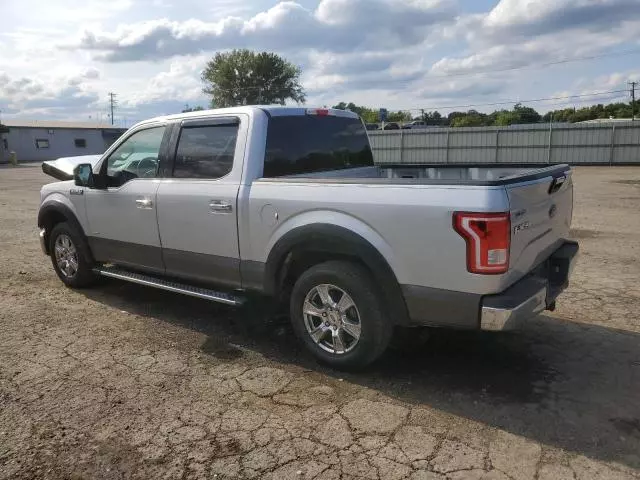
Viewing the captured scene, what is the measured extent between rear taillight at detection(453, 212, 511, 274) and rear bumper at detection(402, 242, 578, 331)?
7.9 inches

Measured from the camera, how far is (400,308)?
3.62 meters

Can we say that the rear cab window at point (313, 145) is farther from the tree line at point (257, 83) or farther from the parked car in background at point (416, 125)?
the tree line at point (257, 83)

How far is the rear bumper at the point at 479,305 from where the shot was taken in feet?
10.8

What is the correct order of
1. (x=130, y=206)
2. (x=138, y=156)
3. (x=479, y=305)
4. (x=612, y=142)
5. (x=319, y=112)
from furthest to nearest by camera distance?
Answer: 1. (x=612, y=142)
2. (x=138, y=156)
3. (x=130, y=206)
4. (x=319, y=112)
5. (x=479, y=305)

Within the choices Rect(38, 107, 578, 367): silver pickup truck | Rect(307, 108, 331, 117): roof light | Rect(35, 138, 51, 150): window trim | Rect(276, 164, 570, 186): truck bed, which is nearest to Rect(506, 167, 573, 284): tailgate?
Rect(38, 107, 578, 367): silver pickup truck

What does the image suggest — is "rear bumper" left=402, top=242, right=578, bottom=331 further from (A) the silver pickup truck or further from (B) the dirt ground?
(B) the dirt ground

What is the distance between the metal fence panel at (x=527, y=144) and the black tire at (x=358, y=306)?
74.2 ft

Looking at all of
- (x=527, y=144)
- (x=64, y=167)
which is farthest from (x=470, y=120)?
(x=64, y=167)

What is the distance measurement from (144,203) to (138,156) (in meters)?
0.57

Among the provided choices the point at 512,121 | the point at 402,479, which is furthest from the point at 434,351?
the point at 512,121

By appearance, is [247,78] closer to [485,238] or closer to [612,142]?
[612,142]

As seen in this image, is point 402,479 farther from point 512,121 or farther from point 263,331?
point 512,121

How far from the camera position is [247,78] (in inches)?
2594

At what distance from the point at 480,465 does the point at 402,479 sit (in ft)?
1.44
